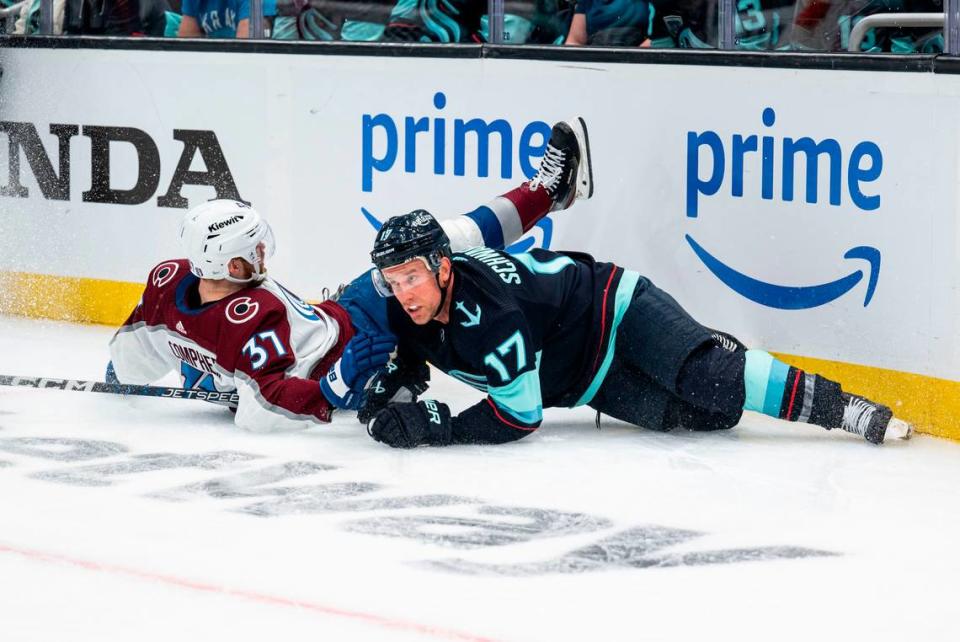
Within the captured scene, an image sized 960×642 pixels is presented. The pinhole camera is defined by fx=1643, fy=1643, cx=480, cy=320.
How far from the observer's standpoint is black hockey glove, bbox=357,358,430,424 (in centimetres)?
425

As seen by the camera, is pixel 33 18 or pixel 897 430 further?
pixel 33 18

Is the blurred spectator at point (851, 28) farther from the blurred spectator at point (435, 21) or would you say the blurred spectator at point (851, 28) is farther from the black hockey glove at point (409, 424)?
the black hockey glove at point (409, 424)

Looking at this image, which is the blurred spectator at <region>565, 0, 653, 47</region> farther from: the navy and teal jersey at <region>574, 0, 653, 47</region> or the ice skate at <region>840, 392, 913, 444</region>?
the ice skate at <region>840, 392, 913, 444</region>

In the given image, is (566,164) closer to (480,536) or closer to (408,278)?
(408,278)

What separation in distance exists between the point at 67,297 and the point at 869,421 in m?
3.40

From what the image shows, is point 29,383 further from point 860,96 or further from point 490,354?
point 860,96

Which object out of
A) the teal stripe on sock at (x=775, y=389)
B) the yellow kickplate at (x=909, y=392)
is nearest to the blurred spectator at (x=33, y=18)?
the yellow kickplate at (x=909, y=392)

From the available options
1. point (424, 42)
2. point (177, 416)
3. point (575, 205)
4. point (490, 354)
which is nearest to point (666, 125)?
point (575, 205)

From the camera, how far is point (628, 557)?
3213mm

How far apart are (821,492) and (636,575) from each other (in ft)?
2.73

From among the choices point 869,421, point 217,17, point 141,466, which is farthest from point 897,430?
point 217,17

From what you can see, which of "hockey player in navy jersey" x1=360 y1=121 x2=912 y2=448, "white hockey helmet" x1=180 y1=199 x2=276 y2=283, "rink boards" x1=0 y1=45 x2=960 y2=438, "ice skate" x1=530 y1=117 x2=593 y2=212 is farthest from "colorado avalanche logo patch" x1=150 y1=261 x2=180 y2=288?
"rink boards" x1=0 y1=45 x2=960 y2=438

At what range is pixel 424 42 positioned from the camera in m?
5.50

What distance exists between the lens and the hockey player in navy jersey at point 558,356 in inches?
157
